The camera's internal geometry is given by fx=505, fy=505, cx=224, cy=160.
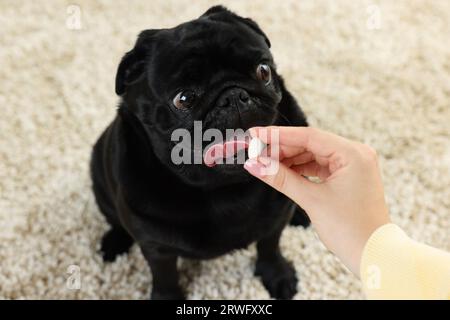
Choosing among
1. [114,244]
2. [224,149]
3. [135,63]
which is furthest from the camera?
[114,244]

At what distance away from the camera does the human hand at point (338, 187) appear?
0.81 m

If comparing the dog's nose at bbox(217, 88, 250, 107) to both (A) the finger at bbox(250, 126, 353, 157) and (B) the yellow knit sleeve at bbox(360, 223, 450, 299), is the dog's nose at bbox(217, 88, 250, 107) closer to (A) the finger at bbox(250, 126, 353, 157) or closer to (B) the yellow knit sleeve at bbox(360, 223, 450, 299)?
(A) the finger at bbox(250, 126, 353, 157)

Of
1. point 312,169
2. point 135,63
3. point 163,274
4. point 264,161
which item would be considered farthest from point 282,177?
point 163,274

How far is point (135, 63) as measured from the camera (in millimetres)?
1010

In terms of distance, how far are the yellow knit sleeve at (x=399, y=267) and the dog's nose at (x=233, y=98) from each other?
12.7 inches

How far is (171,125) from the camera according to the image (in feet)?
3.17

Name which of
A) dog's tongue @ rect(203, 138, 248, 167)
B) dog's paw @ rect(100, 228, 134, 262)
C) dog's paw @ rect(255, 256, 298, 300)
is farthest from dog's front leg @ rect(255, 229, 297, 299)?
dog's tongue @ rect(203, 138, 248, 167)

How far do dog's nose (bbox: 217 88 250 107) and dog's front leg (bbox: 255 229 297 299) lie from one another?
560 mm

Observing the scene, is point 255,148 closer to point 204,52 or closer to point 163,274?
point 204,52

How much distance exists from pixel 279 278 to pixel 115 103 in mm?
865

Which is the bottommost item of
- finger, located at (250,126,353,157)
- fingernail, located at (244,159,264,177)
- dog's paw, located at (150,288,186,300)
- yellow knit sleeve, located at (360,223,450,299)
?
dog's paw, located at (150,288,186,300)

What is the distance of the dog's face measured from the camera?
0.92 metres
